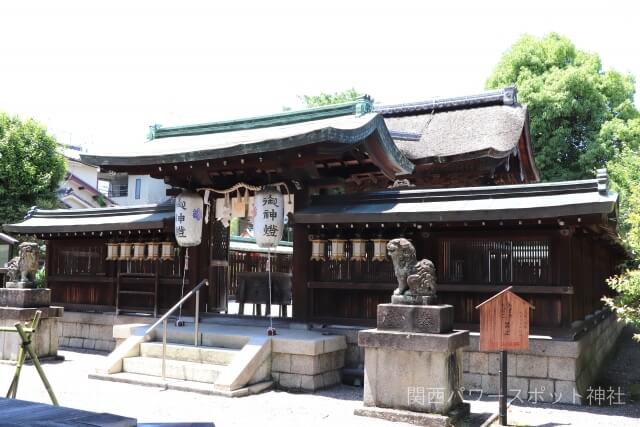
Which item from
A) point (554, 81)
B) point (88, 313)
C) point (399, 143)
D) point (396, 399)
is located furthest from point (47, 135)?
point (554, 81)

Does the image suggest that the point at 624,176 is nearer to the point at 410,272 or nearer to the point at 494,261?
the point at 494,261

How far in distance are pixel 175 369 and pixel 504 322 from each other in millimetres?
6014

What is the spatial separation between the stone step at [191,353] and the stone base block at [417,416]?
125 inches

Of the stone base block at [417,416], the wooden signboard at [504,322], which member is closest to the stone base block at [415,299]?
the wooden signboard at [504,322]

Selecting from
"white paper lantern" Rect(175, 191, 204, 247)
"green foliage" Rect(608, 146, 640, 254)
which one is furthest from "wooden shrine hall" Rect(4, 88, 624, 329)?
"green foliage" Rect(608, 146, 640, 254)

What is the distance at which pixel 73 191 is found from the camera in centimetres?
3984

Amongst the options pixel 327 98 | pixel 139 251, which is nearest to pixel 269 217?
pixel 139 251

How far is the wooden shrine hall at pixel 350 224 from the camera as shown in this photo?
1054 centimetres

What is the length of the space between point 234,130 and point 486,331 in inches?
391

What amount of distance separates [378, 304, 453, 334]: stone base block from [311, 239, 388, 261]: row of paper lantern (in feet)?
10.1

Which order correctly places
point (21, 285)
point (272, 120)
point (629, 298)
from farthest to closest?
point (272, 120) → point (21, 285) → point (629, 298)

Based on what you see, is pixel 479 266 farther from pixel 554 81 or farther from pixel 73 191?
pixel 73 191

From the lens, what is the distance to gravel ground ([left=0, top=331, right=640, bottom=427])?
8.46 metres

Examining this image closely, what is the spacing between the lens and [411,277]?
8641 millimetres
